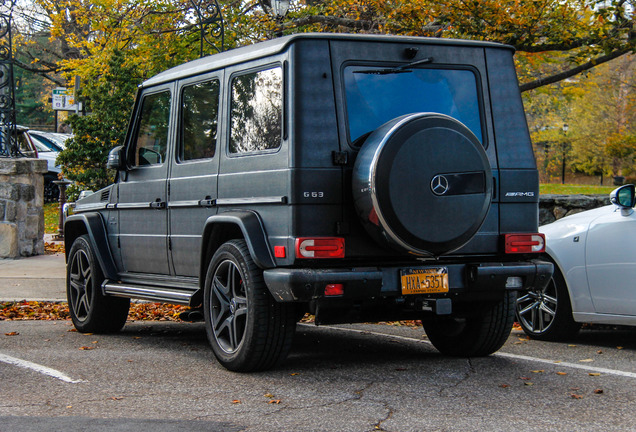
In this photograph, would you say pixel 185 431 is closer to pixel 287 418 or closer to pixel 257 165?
pixel 287 418

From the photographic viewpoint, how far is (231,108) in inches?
259

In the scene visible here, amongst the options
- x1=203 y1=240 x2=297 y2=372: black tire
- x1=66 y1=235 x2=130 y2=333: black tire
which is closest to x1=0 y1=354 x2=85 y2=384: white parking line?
x1=203 y1=240 x2=297 y2=372: black tire

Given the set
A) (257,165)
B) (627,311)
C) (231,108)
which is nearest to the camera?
(257,165)

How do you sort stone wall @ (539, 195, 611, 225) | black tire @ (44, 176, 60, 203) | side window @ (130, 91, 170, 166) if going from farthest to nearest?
black tire @ (44, 176, 60, 203)
stone wall @ (539, 195, 611, 225)
side window @ (130, 91, 170, 166)

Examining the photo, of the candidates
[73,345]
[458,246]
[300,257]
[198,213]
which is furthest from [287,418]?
[73,345]

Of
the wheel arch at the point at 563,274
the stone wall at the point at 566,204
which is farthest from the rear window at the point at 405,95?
the stone wall at the point at 566,204

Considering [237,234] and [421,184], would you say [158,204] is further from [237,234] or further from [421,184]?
[421,184]

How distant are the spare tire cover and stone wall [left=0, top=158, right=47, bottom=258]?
9.77 m

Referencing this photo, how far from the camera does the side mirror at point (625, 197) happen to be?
7156 millimetres

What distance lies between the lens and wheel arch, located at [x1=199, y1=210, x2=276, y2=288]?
5.81 meters

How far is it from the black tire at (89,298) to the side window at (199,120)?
1631mm

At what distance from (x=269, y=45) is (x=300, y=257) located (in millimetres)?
1523

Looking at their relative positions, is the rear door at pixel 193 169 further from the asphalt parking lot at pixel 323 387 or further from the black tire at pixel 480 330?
the black tire at pixel 480 330

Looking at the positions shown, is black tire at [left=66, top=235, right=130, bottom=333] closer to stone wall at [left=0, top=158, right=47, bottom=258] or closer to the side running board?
the side running board
